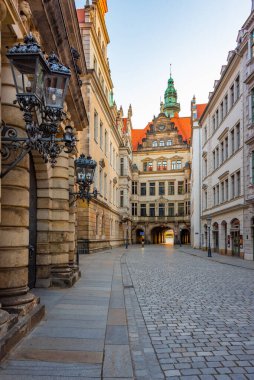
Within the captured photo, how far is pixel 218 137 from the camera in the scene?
1318 inches

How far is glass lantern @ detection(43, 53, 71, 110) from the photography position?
218 inches

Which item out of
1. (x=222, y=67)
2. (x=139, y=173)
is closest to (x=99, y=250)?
(x=222, y=67)

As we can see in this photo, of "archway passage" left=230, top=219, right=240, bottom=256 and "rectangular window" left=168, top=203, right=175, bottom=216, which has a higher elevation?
"rectangular window" left=168, top=203, right=175, bottom=216

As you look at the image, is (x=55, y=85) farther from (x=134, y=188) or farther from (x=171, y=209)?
(x=171, y=209)

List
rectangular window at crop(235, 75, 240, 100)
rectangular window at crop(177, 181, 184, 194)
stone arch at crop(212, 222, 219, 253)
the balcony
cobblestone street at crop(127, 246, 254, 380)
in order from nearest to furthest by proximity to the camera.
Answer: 1. cobblestone street at crop(127, 246, 254, 380)
2. rectangular window at crop(235, 75, 240, 100)
3. stone arch at crop(212, 222, 219, 253)
4. the balcony
5. rectangular window at crop(177, 181, 184, 194)

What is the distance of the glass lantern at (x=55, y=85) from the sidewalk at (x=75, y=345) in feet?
11.3

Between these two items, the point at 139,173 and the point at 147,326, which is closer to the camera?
the point at 147,326

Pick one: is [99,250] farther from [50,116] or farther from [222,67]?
[50,116]

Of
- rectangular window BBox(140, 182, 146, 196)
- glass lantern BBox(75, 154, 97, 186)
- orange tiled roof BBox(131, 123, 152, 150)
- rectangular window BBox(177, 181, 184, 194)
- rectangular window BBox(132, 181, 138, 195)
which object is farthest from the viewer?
orange tiled roof BBox(131, 123, 152, 150)

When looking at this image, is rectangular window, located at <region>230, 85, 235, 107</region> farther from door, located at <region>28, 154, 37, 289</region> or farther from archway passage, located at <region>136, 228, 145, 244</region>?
archway passage, located at <region>136, 228, 145, 244</region>

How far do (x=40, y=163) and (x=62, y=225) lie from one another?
199 cm

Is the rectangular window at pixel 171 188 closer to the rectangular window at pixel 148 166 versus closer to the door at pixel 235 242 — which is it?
the rectangular window at pixel 148 166

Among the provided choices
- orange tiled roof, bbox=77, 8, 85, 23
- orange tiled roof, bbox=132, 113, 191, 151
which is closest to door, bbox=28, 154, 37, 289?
orange tiled roof, bbox=77, 8, 85, 23

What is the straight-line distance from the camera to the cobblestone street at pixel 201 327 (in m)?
4.68
